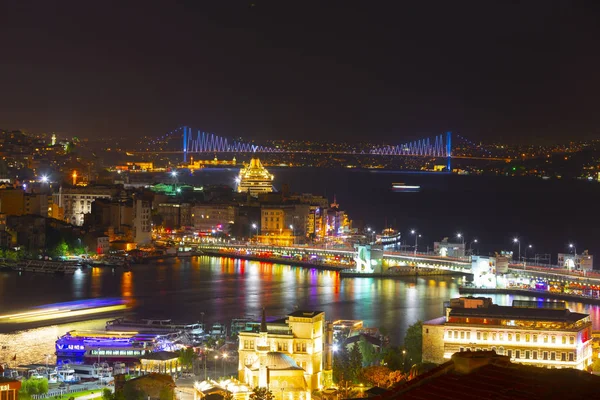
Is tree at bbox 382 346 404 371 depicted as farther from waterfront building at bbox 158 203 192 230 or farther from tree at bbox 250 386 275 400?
waterfront building at bbox 158 203 192 230

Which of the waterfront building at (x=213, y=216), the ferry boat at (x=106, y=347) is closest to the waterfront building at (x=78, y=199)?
the waterfront building at (x=213, y=216)

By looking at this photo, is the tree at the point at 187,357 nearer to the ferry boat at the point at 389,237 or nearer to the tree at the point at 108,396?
the tree at the point at 108,396

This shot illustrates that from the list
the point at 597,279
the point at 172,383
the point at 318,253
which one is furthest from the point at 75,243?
the point at 172,383

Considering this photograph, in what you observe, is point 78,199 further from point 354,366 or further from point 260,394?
point 260,394

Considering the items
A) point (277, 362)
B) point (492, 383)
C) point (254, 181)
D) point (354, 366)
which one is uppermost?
point (254, 181)

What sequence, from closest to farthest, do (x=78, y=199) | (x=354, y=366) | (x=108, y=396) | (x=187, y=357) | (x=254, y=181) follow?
(x=108, y=396) < (x=354, y=366) < (x=187, y=357) < (x=78, y=199) < (x=254, y=181)

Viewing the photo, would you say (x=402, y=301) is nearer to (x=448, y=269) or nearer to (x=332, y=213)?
(x=448, y=269)

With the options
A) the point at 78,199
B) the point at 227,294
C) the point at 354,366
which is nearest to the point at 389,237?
the point at 78,199

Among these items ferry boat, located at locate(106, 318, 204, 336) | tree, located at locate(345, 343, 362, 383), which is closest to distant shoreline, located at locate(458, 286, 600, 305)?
ferry boat, located at locate(106, 318, 204, 336)
